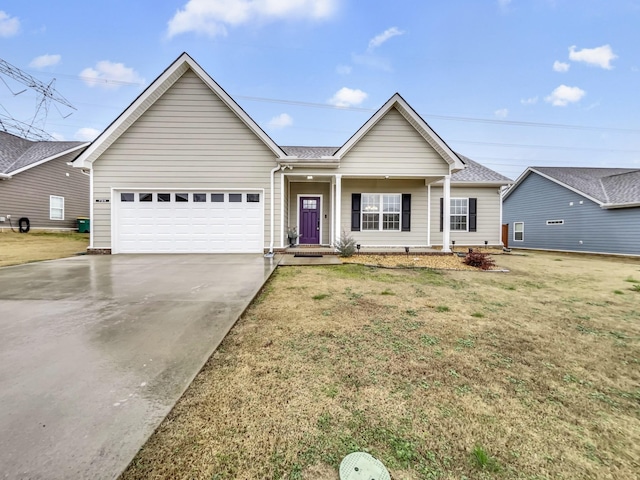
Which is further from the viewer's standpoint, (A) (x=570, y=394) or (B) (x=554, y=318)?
(B) (x=554, y=318)

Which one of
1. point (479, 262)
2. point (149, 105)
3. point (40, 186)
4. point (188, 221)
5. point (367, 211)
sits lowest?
point (479, 262)

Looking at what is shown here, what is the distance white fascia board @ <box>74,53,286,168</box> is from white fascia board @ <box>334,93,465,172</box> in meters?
2.59

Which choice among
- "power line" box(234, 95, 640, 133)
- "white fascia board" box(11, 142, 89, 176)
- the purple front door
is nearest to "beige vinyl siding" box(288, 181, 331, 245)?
the purple front door

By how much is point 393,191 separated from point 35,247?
50.1ft

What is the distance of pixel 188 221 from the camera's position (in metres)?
9.98

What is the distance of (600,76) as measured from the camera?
66.3ft

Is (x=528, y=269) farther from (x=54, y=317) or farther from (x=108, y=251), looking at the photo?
(x=108, y=251)

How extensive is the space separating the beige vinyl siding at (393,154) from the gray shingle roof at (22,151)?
57.8 feet

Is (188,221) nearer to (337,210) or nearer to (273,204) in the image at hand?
(273,204)

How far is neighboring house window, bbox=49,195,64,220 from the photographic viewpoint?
16188 millimetres

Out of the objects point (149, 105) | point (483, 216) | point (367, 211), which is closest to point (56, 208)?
point (149, 105)

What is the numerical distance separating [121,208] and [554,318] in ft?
40.1

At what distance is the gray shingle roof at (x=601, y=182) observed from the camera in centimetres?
1394

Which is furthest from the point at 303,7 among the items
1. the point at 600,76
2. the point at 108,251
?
the point at 600,76
